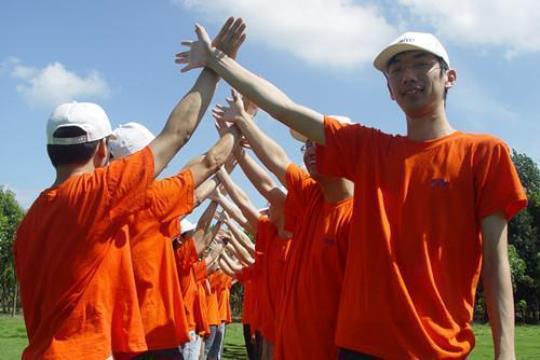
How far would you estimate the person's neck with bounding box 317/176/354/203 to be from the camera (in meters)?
4.72

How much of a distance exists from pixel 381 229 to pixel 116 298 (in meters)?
1.41

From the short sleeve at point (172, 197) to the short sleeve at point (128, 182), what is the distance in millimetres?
1111

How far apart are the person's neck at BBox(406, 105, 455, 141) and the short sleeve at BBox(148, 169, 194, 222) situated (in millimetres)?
1787

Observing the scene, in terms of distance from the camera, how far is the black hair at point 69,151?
3.75 m

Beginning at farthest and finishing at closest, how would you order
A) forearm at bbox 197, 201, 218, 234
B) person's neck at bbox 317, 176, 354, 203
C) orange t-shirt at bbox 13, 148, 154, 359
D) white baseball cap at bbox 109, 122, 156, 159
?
forearm at bbox 197, 201, 218, 234 < white baseball cap at bbox 109, 122, 156, 159 < person's neck at bbox 317, 176, 354, 203 < orange t-shirt at bbox 13, 148, 154, 359

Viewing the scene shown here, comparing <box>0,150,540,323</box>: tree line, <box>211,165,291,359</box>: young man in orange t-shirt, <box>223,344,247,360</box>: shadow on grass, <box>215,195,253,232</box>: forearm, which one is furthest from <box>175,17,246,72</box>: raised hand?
<box>0,150,540,323</box>: tree line

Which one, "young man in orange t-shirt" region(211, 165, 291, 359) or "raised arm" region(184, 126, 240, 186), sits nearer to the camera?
"raised arm" region(184, 126, 240, 186)

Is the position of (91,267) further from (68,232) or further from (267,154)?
(267,154)

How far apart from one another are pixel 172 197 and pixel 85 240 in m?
1.33

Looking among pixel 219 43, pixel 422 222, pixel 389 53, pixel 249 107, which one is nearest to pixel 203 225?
pixel 249 107

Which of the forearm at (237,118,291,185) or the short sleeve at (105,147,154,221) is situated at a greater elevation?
the forearm at (237,118,291,185)

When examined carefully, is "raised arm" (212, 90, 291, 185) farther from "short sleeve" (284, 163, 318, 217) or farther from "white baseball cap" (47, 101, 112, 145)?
"white baseball cap" (47, 101, 112, 145)

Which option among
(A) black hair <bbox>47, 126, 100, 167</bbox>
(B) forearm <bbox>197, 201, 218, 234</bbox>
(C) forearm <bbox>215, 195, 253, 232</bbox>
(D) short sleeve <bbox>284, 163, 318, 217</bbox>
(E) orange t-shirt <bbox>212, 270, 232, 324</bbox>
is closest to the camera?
(A) black hair <bbox>47, 126, 100, 167</bbox>

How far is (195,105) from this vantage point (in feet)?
13.0
